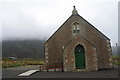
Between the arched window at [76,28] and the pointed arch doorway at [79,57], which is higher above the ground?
the arched window at [76,28]

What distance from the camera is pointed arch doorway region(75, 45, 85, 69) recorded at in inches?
856

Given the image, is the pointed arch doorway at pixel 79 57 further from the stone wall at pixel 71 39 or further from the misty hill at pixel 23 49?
the misty hill at pixel 23 49

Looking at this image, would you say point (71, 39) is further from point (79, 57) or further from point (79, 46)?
point (79, 57)

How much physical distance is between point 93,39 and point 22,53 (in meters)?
80.6

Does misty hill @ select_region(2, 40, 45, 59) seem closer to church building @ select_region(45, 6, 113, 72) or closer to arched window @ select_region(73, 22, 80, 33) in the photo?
church building @ select_region(45, 6, 113, 72)

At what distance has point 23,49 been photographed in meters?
104

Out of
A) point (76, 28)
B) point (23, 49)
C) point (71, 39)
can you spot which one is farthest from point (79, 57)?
point (23, 49)

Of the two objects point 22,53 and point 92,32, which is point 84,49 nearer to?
point 92,32

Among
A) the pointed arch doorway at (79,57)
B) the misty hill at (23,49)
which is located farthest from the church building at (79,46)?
the misty hill at (23,49)

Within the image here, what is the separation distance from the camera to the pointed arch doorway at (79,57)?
2175 cm

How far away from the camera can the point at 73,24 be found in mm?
24156

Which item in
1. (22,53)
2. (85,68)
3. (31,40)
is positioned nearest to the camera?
(85,68)

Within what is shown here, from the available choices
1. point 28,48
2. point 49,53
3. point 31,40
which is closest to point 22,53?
point 28,48

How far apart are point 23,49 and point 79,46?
282 feet
